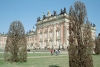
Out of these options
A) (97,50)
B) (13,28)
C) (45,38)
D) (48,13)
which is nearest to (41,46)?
(45,38)

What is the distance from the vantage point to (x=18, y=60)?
15297mm

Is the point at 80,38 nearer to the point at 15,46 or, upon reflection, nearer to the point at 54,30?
the point at 15,46

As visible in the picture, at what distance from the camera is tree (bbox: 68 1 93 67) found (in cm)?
907

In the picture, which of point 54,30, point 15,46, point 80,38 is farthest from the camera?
point 54,30

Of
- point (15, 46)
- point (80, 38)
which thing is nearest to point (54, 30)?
point (15, 46)

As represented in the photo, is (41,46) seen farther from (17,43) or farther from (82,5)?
(82,5)

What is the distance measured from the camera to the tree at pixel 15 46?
15.2 m

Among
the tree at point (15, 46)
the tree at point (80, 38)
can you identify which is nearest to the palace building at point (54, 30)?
the tree at point (15, 46)

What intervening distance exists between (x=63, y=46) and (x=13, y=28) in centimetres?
3068

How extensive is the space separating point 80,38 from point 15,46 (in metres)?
8.30

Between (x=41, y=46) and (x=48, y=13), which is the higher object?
(x=48, y=13)

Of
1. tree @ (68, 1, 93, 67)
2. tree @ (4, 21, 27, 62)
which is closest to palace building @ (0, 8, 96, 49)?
tree @ (4, 21, 27, 62)

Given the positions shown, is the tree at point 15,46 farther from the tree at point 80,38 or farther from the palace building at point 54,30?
the palace building at point 54,30

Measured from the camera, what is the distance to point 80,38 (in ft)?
30.1
